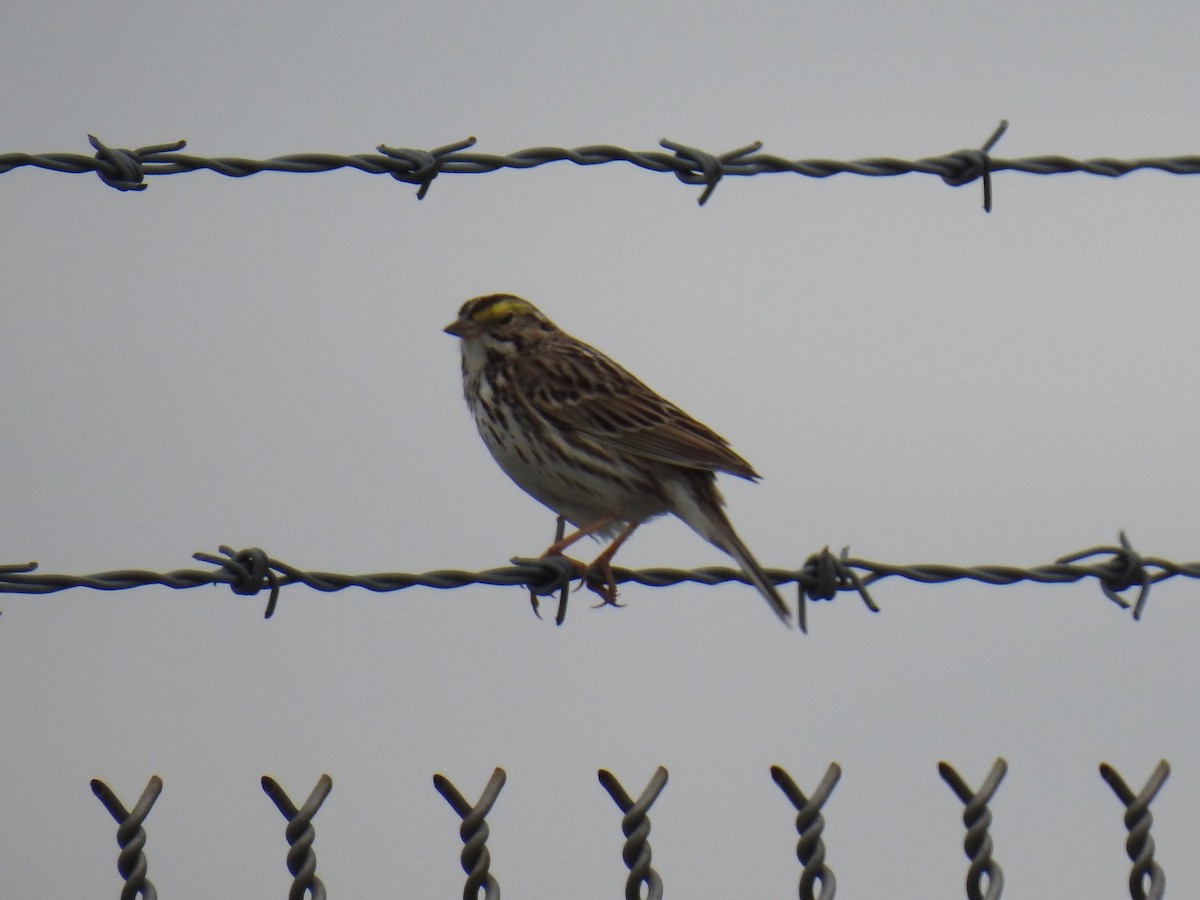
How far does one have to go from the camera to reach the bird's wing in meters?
7.87

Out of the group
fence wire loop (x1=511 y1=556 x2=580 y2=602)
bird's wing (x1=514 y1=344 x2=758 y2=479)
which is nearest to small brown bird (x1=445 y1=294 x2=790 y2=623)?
bird's wing (x1=514 y1=344 x2=758 y2=479)

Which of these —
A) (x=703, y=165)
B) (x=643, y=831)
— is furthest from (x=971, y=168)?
(x=643, y=831)

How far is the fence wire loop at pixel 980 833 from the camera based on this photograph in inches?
175

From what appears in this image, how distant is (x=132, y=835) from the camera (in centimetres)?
390

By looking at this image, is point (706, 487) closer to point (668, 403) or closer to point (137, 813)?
point (668, 403)

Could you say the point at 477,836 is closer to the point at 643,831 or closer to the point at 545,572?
the point at 643,831

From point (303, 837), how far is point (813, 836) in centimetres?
117

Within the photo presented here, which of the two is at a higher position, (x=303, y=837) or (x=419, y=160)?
(x=419, y=160)

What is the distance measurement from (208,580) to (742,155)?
1.92 metres

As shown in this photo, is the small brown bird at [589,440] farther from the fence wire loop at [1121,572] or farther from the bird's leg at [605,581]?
the fence wire loop at [1121,572]

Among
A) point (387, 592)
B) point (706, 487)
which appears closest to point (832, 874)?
point (387, 592)

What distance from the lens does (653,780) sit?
414cm

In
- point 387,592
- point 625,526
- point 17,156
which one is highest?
point 17,156

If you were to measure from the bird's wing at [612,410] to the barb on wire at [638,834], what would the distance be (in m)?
3.52
